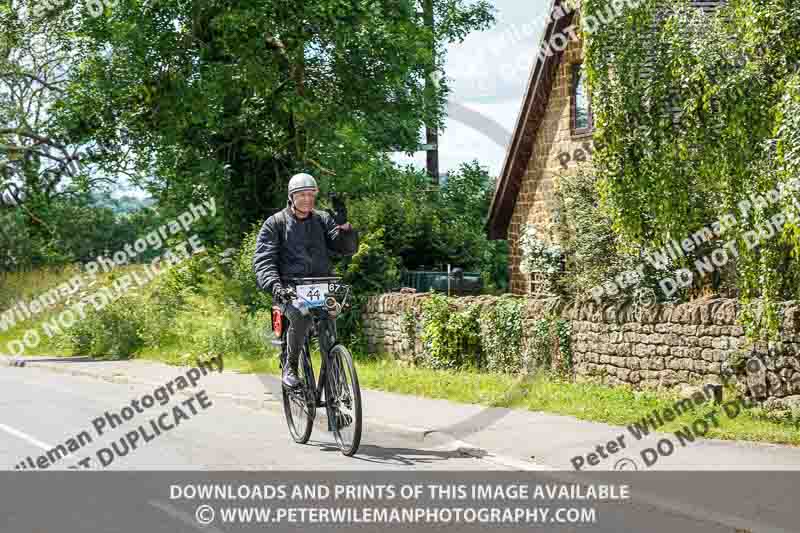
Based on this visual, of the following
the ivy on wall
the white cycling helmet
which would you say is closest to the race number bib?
the white cycling helmet

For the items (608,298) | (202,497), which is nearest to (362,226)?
(608,298)

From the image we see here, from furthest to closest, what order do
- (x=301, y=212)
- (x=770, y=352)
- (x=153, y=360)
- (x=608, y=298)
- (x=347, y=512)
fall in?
(x=153, y=360) → (x=608, y=298) → (x=770, y=352) → (x=301, y=212) → (x=347, y=512)

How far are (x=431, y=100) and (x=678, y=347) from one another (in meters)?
14.6

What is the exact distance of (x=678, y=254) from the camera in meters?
13.2

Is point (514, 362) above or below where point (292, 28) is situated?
below

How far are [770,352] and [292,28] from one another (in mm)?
15074

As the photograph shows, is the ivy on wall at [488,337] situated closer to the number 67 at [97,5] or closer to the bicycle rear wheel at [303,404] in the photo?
the bicycle rear wheel at [303,404]

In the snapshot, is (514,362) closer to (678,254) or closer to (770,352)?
(678,254)

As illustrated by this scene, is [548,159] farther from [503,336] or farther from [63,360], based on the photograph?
[63,360]

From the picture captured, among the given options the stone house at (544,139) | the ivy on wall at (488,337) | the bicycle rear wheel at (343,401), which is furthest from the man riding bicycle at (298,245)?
the stone house at (544,139)

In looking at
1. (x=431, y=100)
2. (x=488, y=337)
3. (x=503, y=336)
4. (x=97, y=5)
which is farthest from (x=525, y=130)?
(x=97, y=5)

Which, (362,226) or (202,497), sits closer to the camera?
(202,497)

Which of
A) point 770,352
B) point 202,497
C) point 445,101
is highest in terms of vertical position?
point 445,101

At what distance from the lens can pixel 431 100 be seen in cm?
2652
